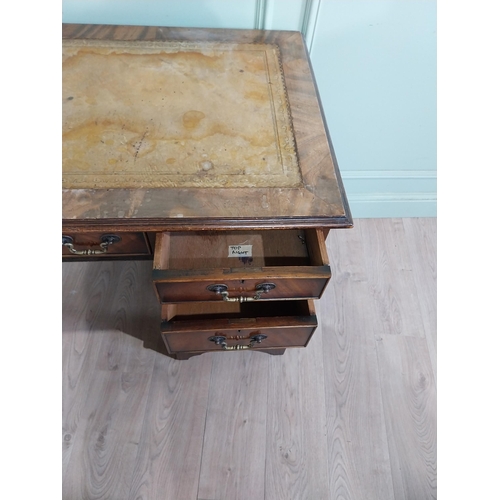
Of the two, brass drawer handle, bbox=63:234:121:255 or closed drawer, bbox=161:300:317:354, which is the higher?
brass drawer handle, bbox=63:234:121:255

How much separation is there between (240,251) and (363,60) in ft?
2.07

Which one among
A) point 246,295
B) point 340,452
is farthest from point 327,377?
point 246,295

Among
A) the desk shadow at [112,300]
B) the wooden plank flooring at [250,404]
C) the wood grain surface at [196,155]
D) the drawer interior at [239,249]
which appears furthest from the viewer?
the desk shadow at [112,300]

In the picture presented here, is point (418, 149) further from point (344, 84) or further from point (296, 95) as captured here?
point (296, 95)

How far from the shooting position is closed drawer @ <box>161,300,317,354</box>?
84 centimetres

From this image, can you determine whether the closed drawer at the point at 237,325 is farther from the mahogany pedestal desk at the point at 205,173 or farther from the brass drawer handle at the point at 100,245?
the brass drawer handle at the point at 100,245

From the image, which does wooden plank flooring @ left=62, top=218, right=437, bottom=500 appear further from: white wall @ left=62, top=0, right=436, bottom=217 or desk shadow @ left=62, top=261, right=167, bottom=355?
white wall @ left=62, top=0, right=436, bottom=217

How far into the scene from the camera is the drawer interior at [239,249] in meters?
0.81

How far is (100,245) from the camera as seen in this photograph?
0.74 m

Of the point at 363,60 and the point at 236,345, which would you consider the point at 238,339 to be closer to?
the point at 236,345

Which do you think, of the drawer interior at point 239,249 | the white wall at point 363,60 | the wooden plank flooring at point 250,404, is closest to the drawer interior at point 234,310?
the drawer interior at point 239,249

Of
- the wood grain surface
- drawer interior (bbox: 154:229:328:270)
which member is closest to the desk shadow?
drawer interior (bbox: 154:229:328:270)

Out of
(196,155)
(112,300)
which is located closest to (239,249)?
(196,155)

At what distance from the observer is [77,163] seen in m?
0.70
